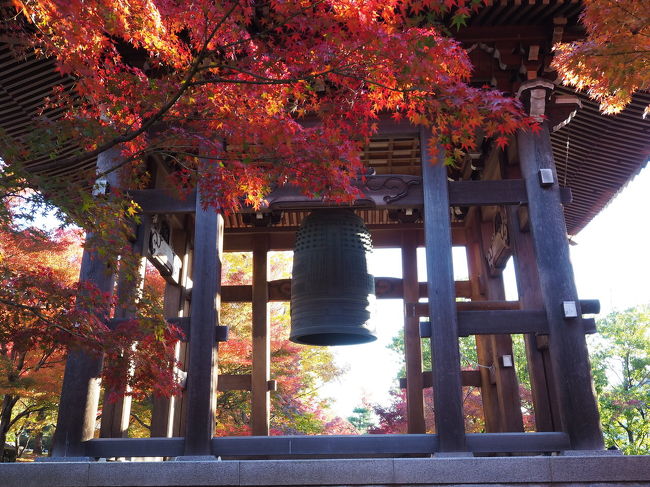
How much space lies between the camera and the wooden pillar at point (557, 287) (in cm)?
669

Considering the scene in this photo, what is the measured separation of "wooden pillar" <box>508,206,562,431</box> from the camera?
838cm

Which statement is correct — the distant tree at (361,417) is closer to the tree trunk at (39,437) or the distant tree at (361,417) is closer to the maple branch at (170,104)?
the tree trunk at (39,437)

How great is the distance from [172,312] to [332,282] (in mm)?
4376

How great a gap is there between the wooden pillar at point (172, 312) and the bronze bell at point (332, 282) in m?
3.35

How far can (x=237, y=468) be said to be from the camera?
16.6ft

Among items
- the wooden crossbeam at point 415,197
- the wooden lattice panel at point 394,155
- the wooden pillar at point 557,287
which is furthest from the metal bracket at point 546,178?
the wooden lattice panel at point 394,155

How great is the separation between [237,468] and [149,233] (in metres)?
4.68

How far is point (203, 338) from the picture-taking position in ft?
23.3

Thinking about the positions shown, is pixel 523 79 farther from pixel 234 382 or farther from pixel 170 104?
pixel 234 382

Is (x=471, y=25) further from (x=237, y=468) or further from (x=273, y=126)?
(x=237, y=468)

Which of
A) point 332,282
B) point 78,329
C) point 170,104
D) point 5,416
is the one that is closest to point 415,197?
point 332,282

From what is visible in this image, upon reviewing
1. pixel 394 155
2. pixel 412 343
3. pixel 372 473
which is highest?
pixel 394 155

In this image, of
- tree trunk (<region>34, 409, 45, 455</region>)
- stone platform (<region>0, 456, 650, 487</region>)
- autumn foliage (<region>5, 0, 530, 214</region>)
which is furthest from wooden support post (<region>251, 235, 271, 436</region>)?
tree trunk (<region>34, 409, 45, 455</region>)

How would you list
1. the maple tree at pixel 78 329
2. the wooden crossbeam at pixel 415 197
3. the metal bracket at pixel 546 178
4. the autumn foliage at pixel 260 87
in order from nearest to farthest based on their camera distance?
the autumn foliage at pixel 260 87, the maple tree at pixel 78 329, the metal bracket at pixel 546 178, the wooden crossbeam at pixel 415 197
